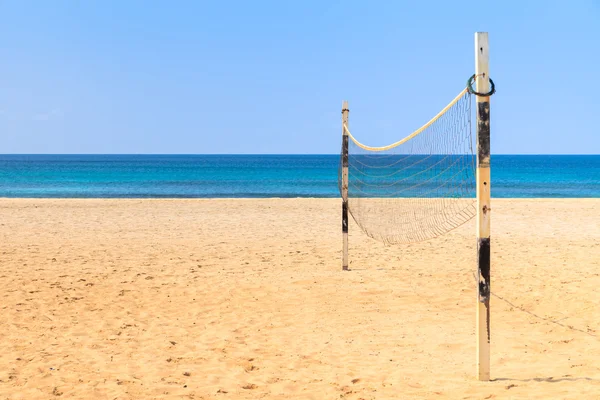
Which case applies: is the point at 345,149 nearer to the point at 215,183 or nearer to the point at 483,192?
the point at 483,192

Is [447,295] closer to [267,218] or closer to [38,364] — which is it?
[38,364]

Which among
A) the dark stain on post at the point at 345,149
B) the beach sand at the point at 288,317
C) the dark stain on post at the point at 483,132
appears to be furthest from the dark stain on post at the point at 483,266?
the dark stain on post at the point at 345,149

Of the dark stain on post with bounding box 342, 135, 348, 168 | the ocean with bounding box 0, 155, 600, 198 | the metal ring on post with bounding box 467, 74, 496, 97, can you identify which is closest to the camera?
the metal ring on post with bounding box 467, 74, 496, 97

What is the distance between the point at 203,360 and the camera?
5.44m

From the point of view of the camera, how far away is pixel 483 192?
443 cm

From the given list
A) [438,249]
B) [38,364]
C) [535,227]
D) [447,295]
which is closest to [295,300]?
[447,295]

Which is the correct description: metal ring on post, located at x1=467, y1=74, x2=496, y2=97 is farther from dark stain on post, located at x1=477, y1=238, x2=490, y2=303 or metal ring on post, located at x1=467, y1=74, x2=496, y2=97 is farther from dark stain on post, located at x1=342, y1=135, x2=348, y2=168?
dark stain on post, located at x1=342, y1=135, x2=348, y2=168

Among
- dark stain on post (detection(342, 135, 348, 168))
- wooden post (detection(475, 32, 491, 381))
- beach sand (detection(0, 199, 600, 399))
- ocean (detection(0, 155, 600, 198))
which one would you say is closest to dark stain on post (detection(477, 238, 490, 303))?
wooden post (detection(475, 32, 491, 381))

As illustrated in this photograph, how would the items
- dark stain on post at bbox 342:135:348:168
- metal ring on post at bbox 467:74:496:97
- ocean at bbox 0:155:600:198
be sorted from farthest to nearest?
ocean at bbox 0:155:600:198, dark stain on post at bbox 342:135:348:168, metal ring on post at bbox 467:74:496:97

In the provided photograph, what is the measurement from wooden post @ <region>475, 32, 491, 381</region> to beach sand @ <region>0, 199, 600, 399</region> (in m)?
0.37

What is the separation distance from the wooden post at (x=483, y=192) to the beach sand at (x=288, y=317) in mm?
367

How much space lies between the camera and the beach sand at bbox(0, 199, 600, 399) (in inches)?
190

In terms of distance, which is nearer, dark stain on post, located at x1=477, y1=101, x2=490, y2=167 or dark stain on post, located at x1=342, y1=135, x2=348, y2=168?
dark stain on post, located at x1=477, y1=101, x2=490, y2=167

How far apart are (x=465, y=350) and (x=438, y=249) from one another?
237 inches
